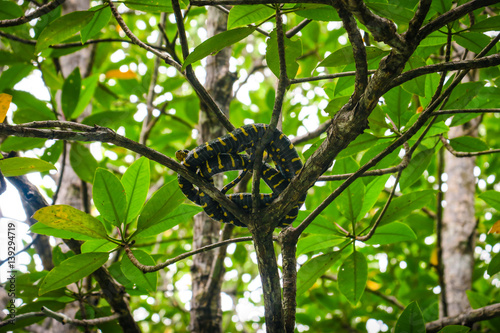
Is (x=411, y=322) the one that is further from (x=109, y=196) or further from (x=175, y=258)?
(x=109, y=196)

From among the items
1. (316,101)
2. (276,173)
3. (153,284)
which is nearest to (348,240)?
(276,173)

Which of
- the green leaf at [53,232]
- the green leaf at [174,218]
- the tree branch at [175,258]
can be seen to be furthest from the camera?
the green leaf at [174,218]

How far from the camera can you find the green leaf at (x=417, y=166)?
2.54 metres

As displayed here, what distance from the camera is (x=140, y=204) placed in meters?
2.33

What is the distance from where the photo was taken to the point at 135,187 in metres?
2.32

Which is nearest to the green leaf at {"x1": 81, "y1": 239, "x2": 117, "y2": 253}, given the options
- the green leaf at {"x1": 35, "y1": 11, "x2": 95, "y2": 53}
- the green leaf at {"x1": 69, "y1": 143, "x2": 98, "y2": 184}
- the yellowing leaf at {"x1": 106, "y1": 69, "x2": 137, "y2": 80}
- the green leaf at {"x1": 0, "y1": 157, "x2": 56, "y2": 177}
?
the green leaf at {"x1": 0, "y1": 157, "x2": 56, "y2": 177}

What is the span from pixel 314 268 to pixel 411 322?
1.98 ft

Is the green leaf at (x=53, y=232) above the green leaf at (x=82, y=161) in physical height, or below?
below

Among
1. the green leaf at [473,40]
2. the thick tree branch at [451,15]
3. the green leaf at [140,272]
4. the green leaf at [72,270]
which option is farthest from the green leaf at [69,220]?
the green leaf at [473,40]

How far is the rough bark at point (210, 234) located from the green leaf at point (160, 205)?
102 cm

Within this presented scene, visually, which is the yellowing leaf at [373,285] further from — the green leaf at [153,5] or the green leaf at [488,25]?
the green leaf at [153,5]

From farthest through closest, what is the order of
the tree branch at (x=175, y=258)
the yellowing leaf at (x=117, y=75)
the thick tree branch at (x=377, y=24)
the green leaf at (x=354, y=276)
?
1. the yellowing leaf at (x=117, y=75)
2. the green leaf at (x=354, y=276)
3. the tree branch at (x=175, y=258)
4. the thick tree branch at (x=377, y=24)

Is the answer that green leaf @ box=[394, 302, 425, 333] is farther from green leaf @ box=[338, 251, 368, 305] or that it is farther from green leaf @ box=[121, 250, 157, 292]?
green leaf @ box=[121, 250, 157, 292]

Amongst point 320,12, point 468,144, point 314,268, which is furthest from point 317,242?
point 320,12
